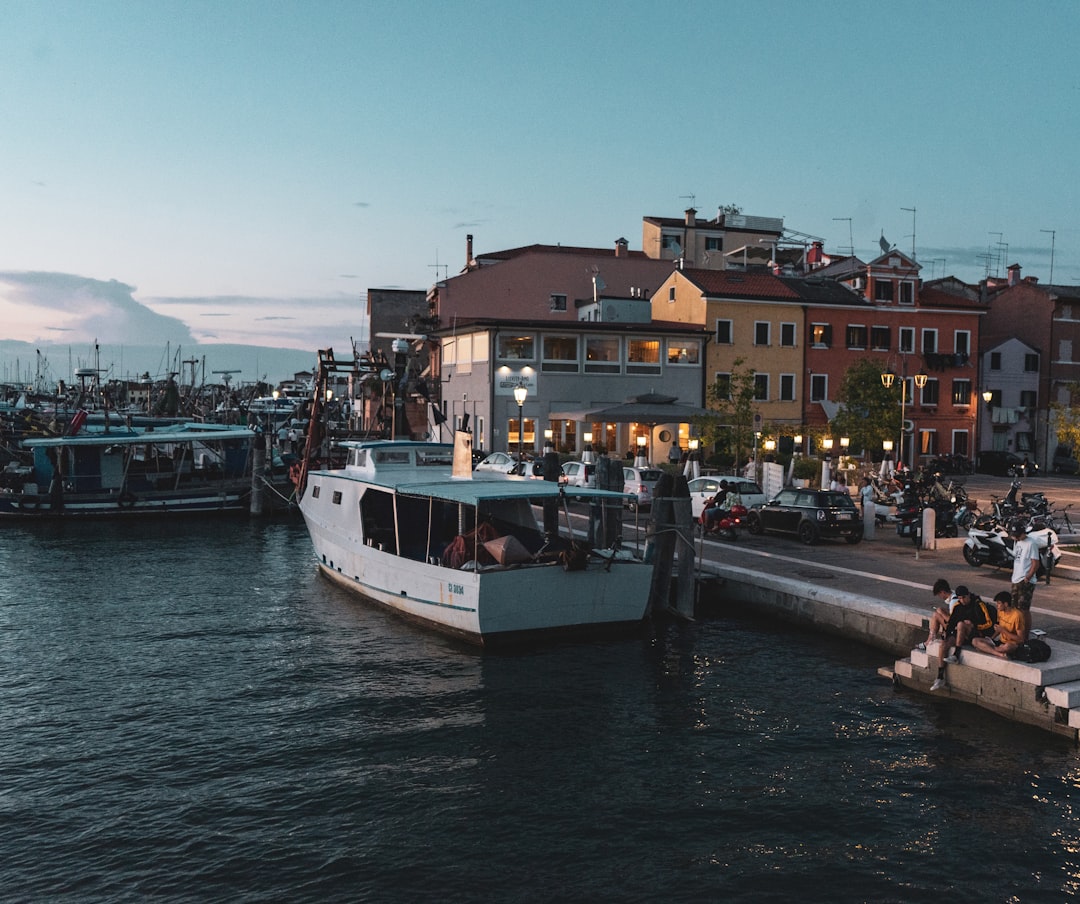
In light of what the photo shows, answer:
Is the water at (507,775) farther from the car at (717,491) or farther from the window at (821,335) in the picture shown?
the window at (821,335)

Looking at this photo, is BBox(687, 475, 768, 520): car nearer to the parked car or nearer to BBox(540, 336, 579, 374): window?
BBox(540, 336, 579, 374): window

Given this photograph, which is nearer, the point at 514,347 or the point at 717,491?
the point at 717,491

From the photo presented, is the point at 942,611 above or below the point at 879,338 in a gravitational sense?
below

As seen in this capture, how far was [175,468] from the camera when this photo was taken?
4722cm

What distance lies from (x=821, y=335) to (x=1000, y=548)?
3606 cm

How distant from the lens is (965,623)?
1541cm

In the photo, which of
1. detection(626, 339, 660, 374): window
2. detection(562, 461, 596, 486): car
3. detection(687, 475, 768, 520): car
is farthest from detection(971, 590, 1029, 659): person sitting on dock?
detection(626, 339, 660, 374): window

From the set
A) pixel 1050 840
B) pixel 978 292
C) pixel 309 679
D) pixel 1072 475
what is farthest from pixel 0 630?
pixel 978 292

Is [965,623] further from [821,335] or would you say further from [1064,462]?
[1064,462]

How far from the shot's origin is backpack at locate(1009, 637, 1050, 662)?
1472 cm

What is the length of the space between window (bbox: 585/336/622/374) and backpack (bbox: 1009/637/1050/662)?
39.6 m

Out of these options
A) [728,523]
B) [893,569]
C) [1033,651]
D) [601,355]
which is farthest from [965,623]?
[601,355]

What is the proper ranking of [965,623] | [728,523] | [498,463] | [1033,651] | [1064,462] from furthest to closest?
[1064,462], [498,463], [728,523], [965,623], [1033,651]

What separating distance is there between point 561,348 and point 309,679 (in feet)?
120
